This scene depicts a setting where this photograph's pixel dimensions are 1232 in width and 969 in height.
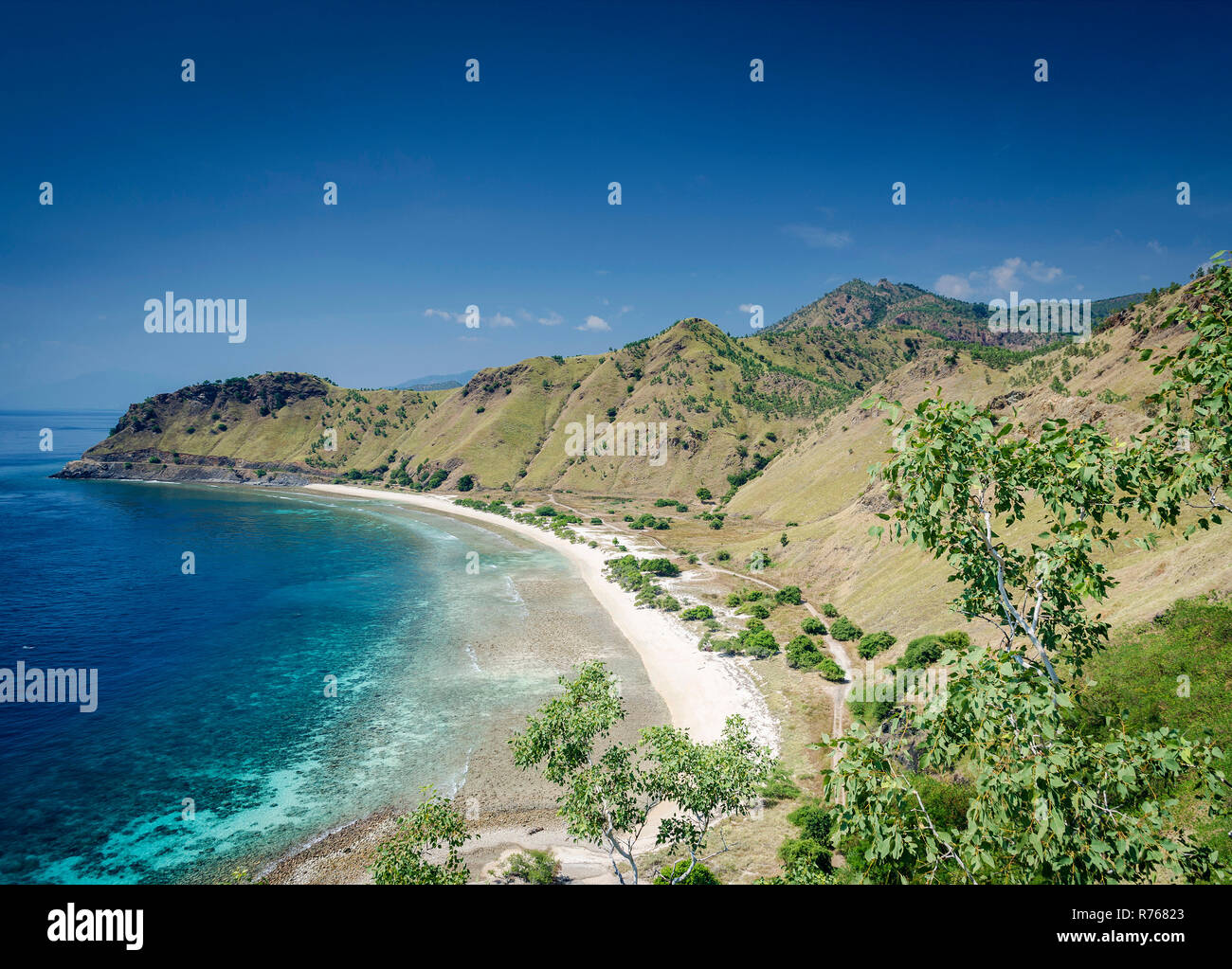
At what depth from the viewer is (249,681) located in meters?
48.3

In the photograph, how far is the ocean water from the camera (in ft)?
99.6

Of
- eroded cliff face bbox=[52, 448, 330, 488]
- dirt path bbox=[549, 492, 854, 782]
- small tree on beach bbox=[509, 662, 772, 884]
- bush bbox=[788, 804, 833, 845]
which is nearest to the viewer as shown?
small tree on beach bbox=[509, 662, 772, 884]

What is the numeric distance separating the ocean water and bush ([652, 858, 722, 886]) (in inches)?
563

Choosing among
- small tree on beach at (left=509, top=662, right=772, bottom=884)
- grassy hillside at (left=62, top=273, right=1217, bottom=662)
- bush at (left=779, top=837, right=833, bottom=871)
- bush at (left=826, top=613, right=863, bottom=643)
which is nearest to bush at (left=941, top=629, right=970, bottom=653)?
grassy hillside at (left=62, top=273, right=1217, bottom=662)

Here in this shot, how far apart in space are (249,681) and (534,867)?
1394 inches

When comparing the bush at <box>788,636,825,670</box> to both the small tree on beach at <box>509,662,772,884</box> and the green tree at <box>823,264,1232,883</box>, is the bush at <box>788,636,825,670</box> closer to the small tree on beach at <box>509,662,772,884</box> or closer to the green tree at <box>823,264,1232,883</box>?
the small tree on beach at <box>509,662,772,884</box>

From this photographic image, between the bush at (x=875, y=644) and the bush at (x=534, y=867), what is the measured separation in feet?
91.4

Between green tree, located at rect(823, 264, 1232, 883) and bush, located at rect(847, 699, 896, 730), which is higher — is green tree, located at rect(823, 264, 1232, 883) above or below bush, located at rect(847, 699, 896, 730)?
above

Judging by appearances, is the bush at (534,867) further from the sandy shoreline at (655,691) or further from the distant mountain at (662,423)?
the distant mountain at (662,423)

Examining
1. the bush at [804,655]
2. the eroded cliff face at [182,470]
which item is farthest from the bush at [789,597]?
the eroded cliff face at [182,470]

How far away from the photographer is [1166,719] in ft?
66.0

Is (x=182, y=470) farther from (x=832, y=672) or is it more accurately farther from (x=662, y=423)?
(x=832, y=672)

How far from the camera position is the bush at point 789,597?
58.1 metres
